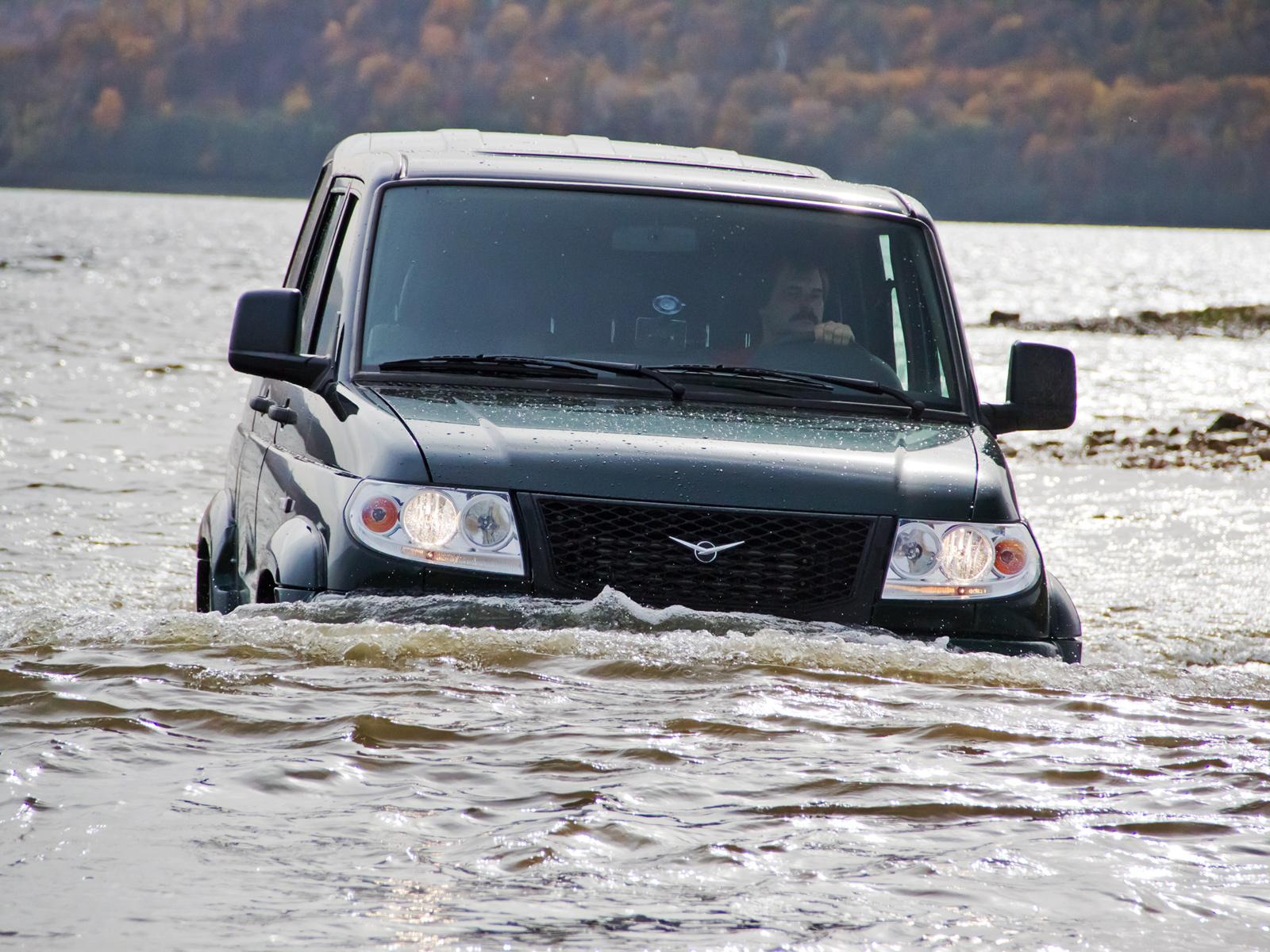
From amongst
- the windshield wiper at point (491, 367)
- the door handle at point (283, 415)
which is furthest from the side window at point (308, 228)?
the windshield wiper at point (491, 367)

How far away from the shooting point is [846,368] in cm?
525

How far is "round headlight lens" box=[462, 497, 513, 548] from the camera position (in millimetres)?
4301

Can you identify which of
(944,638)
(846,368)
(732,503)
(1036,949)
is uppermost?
(846,368)

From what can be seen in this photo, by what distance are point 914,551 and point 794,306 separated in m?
1.14

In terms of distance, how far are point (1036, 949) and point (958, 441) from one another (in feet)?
6.77

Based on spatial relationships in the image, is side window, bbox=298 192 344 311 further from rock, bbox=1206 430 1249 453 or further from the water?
rock, bbox=1206 430 1249 453

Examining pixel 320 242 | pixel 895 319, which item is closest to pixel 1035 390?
pixel 895 319

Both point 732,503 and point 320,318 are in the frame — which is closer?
point 732,503

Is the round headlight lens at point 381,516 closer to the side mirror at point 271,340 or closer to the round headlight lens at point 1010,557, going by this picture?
the side mirror at point 271,340

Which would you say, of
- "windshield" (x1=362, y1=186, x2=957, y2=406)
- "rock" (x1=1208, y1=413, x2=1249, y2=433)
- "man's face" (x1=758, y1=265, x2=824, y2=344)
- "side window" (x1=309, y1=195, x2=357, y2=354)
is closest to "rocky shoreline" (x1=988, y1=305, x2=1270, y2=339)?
"rock" (x1=1208, y1=413, x2=1249, y2=433)

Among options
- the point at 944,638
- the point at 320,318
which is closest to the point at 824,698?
the point at 944,638

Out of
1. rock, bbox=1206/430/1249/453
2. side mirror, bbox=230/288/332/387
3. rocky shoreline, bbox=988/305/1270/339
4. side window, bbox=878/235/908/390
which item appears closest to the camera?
side mirror, bbox=230/288/332/387

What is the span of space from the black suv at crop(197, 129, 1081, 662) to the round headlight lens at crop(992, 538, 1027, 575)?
0.01 m

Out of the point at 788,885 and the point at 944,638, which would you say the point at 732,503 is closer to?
the point at 944,638
